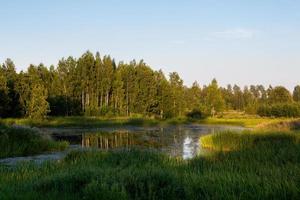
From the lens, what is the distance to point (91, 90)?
3201 inches

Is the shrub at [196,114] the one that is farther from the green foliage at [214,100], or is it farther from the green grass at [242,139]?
the green grass at [242,139]

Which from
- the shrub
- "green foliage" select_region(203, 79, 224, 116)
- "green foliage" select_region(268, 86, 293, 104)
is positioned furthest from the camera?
"green foliage" select_region(268, 86, 293, 104)

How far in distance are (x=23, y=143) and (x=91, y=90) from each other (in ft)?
196

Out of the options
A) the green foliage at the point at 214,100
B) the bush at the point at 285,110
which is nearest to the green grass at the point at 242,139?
the bush at the point at 285,110

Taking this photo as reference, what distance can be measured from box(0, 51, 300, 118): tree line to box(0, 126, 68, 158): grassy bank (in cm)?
3715

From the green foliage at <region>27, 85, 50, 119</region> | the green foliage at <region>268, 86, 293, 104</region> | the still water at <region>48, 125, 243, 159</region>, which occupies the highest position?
the green foliage at <region>268, 86, 293, 104</region>

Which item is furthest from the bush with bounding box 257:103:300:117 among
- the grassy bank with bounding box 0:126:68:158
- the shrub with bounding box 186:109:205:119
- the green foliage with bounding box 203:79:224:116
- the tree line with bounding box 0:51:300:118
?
the grassy bank with bounding box 0:126:68:158

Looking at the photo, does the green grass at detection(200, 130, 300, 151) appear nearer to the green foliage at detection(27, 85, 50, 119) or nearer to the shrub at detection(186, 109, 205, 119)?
the green foliage at detection(27, 85, 50, 119)

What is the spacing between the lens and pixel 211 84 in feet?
360

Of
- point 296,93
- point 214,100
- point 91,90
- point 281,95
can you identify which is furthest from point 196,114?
point 296,93

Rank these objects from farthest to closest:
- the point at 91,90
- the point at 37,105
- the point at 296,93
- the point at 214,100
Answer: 1. the point at 296,93
2. the point at 214,100
3. the point at 91,90
4. the point at 37,105

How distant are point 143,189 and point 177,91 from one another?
87.1m

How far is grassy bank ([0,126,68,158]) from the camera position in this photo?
806 inches

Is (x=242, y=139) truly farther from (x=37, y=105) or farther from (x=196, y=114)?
(x=196, y=114)
